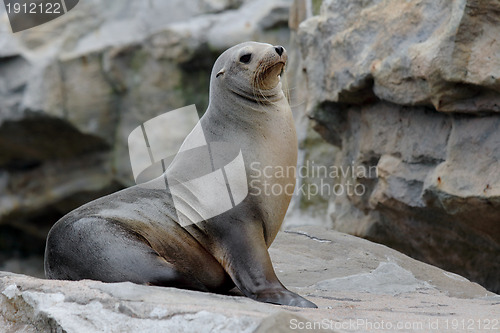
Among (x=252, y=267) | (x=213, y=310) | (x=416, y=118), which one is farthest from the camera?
(x=416, y=118)

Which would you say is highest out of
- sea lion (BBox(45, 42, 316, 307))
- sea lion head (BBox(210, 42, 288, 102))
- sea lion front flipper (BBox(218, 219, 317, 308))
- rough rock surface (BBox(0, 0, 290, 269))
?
sea lion head (BBox(210, 42, 288, 102))

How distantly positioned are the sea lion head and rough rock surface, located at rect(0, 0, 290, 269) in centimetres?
637

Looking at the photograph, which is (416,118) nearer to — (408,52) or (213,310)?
(408,52)

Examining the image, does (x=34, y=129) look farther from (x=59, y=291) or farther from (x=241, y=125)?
(x=59, y=291)

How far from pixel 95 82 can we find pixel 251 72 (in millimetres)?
7015

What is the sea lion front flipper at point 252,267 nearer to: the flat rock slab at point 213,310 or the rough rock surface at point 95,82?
the flat rock slab at point 213,310

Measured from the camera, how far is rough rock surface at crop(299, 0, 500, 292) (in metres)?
5.04

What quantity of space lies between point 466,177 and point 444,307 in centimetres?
188

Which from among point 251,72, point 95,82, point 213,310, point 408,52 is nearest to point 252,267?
point 213,310

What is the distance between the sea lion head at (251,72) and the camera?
13.6ft

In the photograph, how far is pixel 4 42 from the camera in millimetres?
10602

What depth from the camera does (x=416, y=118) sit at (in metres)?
5.75

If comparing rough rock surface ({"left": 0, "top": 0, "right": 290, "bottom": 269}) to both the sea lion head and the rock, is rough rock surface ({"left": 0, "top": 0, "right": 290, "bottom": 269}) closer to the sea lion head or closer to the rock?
the rock

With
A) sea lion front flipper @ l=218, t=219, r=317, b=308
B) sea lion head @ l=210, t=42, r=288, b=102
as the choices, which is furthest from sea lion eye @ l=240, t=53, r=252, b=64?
sea lion front flipper @ l=218, t=219, r=317, b=308
